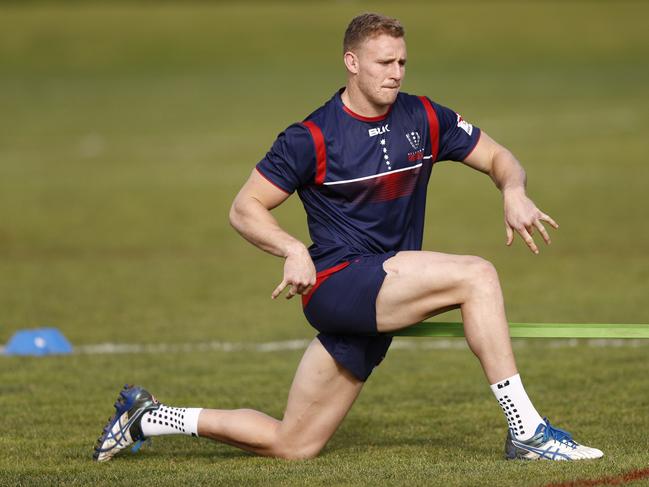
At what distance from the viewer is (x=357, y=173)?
687cm

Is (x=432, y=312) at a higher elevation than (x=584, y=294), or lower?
higher

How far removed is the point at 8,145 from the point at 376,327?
2655 centimetres

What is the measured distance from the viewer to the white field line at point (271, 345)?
11109mm

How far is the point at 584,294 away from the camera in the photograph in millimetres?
13594

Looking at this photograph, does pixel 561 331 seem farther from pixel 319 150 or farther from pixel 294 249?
pixel 319 150

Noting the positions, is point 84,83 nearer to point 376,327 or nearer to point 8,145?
point 8,145

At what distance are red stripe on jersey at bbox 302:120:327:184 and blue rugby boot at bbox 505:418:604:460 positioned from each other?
1.65 m

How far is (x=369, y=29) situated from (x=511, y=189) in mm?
1110

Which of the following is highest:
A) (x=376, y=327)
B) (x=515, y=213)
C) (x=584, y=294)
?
(x=515, y=213)

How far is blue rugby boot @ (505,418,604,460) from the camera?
6508 mm

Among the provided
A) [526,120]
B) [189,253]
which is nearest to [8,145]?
[526,120]

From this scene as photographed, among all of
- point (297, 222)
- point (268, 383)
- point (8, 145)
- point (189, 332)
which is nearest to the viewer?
point (268, 383)

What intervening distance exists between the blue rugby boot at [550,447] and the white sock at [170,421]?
1791 mm

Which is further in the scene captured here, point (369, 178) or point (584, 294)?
point (584, 294)
